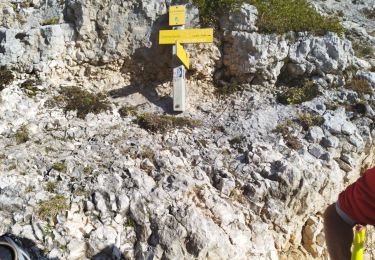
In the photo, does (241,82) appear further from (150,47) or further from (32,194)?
(32,194)

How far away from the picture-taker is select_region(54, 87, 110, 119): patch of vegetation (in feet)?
33.8

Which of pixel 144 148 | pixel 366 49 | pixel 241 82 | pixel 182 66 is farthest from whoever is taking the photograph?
pixel 366 49

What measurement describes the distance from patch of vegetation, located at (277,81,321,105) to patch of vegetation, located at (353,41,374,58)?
2.79m

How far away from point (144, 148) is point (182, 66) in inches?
127

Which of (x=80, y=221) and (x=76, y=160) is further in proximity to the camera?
(x=76, y=160)

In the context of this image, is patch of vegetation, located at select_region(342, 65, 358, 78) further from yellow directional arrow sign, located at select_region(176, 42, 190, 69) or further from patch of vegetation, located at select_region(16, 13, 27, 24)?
patch of vegetation, located at select_region(16, 13, 27, 24)

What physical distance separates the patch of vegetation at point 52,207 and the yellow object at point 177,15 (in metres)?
6.38

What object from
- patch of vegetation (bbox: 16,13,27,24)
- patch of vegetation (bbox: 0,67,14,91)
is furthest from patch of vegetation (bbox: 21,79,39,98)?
patch of vegetation (bbox: 16,13,27,24)

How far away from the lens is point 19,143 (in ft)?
29.6

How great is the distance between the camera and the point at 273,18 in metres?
11.7

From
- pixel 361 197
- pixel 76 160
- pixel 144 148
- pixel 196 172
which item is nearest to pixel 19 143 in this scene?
pixel 76 160

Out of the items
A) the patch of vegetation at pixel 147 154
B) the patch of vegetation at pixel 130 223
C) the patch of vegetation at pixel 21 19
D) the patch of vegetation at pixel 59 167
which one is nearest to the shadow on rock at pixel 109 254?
the patch of vegetation at pixel 130 223

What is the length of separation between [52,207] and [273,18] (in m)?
8.51

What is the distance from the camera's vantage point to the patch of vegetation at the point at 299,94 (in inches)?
423
